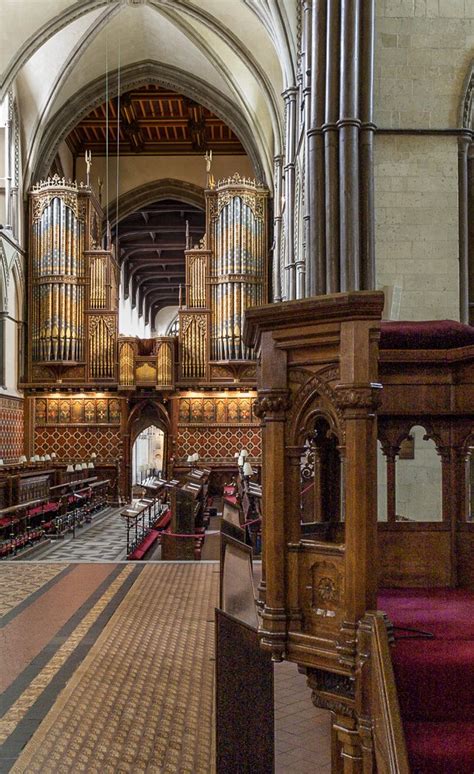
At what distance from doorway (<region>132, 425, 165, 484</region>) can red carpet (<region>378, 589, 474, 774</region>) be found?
26.2 metres

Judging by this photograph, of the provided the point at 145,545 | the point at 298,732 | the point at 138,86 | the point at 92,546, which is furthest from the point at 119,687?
the point at 138,86

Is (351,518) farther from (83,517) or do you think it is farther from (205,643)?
(83,517)

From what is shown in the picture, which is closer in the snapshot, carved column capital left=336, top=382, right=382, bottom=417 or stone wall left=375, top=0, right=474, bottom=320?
A: carved column capital left=336, top=382, right=382, bottom=417

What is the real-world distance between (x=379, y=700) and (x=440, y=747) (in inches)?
13.1

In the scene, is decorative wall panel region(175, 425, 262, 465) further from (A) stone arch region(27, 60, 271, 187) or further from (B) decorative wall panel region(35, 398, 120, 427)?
(A) stone arch region(27, 60, 271, 187)

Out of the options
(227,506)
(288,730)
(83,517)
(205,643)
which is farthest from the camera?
(83,517)

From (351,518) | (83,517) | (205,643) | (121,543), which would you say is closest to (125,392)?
(83,517)

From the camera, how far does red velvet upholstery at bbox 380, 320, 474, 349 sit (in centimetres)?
376

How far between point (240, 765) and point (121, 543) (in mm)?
9348

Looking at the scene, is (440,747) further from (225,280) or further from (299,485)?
(225,280)

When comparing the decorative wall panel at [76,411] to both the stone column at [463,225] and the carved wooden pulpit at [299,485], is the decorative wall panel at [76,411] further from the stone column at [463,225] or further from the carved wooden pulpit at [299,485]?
the carved wooden pulpit at [299,485]

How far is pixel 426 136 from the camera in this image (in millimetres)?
9320

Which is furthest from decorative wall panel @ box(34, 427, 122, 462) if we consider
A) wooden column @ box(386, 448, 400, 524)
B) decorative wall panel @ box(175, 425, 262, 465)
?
wooden column @ box(386, 448, 400, 524)

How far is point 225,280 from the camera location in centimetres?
2047
